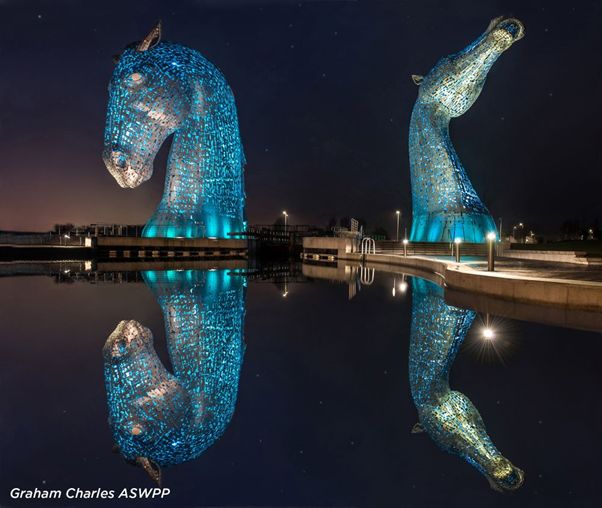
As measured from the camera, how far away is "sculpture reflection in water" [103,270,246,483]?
3604 millimetres

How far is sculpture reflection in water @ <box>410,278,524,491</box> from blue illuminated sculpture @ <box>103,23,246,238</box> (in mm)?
13748

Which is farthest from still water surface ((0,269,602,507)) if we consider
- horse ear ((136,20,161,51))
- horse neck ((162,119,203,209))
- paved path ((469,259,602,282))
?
horse neck ((162,119,203,209))

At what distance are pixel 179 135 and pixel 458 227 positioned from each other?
16.1 meters

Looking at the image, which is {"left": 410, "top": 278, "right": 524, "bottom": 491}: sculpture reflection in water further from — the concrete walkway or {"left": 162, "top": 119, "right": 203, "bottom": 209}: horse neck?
{"left": 162, "top": 119, "right": 203, "bottom": 209}: horse neck

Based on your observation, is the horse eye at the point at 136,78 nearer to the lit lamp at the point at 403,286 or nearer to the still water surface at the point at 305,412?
the lit lamp at the point at 403,286

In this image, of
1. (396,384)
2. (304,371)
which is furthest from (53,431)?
(396,384)

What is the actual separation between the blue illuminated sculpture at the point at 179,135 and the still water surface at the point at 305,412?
11643 mm

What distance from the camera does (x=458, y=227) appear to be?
99.8 feet

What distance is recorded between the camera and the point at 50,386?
4.66m

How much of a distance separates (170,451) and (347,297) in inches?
320

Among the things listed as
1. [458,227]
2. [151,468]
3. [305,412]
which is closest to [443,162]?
[458,227]

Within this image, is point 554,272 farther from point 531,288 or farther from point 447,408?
point 447,408

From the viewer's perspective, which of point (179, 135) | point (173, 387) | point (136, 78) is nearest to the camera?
point (173, 387)

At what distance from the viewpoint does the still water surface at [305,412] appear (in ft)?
9.81
